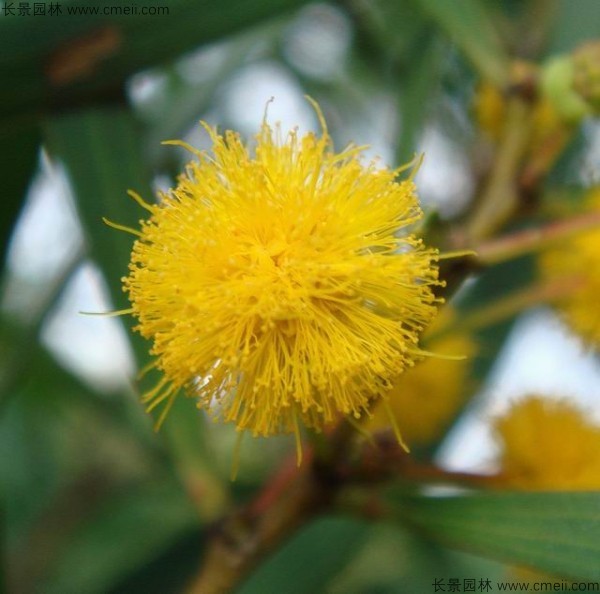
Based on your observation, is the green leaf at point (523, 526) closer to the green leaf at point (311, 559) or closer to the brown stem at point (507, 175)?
the brown stem at point (507, 175)

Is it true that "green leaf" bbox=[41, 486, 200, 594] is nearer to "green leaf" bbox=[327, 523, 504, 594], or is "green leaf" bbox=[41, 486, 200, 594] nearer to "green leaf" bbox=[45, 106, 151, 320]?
"green leaf" bbox=[327, 523, 504, 594]

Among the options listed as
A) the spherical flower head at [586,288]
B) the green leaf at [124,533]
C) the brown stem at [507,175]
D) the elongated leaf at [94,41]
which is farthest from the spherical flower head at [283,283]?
the green leaf at [124,533]

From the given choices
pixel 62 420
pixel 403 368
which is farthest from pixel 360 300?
pixel 62 420

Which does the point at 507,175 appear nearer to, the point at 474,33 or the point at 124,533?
the point at 474,33

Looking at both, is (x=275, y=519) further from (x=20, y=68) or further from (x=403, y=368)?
(x=20, y=68)

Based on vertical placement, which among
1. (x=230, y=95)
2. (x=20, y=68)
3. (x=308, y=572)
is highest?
(x=230, y=95)

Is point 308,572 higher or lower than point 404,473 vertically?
lower

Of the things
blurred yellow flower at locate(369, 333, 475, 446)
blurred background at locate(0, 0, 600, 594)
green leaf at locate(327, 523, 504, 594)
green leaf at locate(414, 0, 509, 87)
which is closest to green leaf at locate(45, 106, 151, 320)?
blurred background at locate(0, 0, 600, 594)
